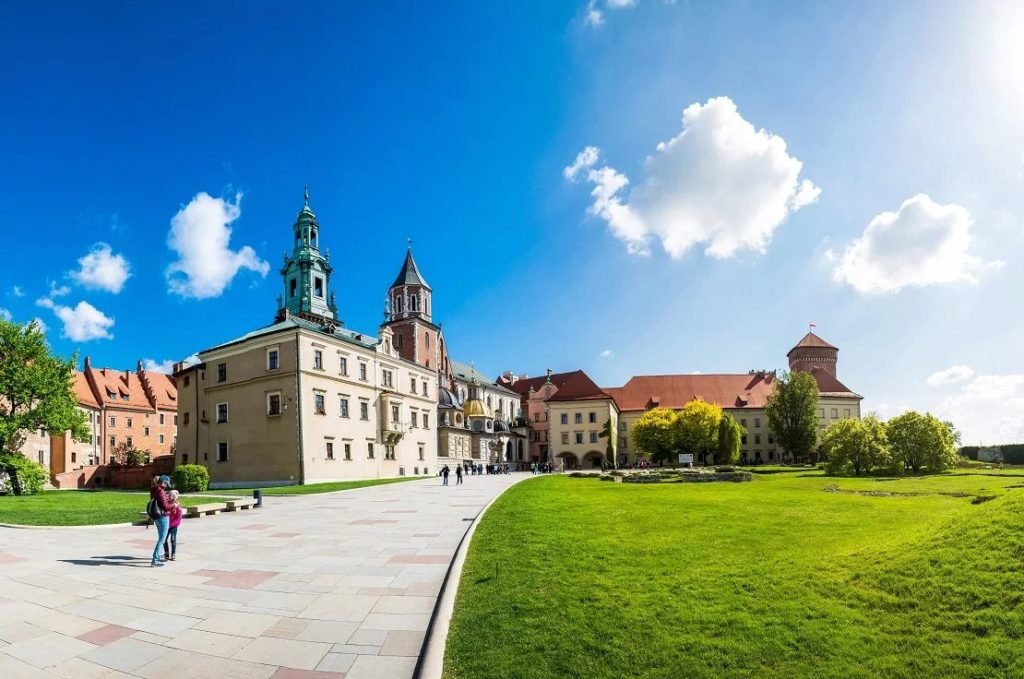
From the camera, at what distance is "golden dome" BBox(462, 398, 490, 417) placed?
267 ft

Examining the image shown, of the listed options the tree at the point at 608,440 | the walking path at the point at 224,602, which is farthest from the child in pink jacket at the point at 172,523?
the tree at the point at 608,440

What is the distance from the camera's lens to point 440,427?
237ft

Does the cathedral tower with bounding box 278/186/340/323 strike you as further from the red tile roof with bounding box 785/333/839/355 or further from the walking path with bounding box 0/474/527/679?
the red tile roof with bounding box 785/333/839/355

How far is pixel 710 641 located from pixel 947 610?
8.68 feet

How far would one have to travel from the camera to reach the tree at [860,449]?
44.5m

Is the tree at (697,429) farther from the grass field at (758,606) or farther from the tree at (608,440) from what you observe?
the grass field at (758,606)

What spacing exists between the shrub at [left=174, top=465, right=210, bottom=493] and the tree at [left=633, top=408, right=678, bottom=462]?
4945cm

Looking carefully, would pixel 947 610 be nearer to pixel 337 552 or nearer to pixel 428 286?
pixel 337 552

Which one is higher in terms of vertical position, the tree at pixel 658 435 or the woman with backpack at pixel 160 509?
the woman with backpack at pixel 160 509

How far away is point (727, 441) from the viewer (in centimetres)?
7300

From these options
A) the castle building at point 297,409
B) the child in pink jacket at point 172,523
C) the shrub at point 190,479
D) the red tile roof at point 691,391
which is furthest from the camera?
the red tile roof at point 691,391

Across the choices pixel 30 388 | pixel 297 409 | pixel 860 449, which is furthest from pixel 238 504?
pixel 860 449

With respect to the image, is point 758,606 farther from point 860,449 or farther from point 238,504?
point 860,449

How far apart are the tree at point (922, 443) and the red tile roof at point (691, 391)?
4884cm
